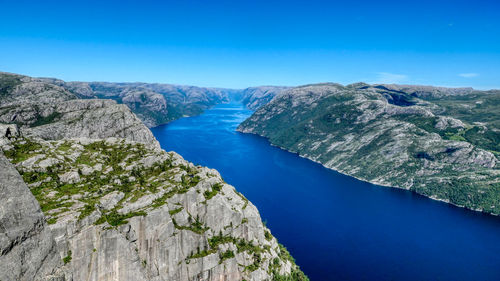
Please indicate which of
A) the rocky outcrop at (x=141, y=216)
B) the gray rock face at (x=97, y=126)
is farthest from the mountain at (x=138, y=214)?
the gray rock face at (x=97, y=126)

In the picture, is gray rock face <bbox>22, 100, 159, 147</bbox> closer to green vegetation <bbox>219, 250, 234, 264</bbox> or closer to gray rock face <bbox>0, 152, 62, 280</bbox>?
green vegetation <bbox>219, 250, 234, 264</bbox>

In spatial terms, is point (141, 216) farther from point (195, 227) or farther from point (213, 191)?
point (213, 191)

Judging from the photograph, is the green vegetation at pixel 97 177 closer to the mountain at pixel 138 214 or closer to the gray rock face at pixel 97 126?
the mountain at pixel 138 214

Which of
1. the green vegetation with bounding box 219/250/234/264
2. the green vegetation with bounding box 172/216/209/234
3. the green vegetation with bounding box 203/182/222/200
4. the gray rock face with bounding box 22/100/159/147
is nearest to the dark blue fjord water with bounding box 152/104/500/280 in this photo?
the green vegetation with bounding box 219/250/234/264

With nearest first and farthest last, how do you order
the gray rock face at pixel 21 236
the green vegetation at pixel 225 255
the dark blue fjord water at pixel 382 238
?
the gray rock face at pixel 21 236
the green vegetation at pixel 225 255
the dark blue fjord water at pixel 382 238

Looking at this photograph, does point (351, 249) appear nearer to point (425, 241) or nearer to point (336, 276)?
point (336, 276)

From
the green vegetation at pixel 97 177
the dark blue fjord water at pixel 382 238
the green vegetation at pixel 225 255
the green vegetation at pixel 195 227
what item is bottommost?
the dark blue fjord water at pixel 382 238

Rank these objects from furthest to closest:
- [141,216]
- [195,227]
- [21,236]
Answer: [195,227] < [141,216] < [21,236]

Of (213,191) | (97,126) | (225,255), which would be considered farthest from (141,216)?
(97,126)

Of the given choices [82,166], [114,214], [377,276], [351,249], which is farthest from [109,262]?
[351,249]
